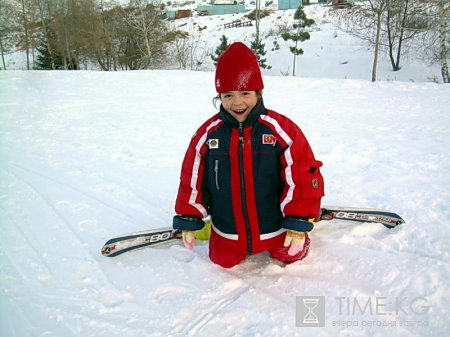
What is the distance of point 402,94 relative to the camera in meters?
6.77

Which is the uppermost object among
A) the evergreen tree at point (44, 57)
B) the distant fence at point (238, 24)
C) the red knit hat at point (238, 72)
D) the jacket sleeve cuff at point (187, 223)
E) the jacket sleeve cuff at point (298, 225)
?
the distant fence at point (238, 24)

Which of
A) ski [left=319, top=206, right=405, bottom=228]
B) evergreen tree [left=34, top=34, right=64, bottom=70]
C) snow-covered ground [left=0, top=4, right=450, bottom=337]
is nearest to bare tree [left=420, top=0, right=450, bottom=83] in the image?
snow-covered ground [left=0, top=4, right=450, bottom=337]

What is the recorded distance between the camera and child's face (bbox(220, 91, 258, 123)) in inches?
72.9

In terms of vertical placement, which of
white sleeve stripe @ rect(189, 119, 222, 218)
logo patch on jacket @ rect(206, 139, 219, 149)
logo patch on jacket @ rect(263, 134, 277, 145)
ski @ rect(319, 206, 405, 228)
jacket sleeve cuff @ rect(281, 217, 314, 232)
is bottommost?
ski @ rect(319, 206, 405, 228)

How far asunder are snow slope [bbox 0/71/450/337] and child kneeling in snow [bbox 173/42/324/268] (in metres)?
0.27

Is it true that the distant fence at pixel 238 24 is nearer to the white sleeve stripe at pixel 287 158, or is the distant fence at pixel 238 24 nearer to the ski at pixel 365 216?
the ski at pixel 365 216

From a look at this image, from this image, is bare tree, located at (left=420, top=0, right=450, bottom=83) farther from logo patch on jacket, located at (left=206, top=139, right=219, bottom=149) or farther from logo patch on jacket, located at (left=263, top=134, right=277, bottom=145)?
logo patch on jacket, located at (left=206, top=139, right=219, bottom=149)

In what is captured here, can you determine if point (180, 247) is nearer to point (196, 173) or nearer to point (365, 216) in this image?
point (196, 173)

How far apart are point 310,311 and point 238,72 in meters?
1.23

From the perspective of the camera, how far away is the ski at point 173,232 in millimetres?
2320

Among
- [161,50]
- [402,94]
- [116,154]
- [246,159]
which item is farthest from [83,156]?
[161,50]

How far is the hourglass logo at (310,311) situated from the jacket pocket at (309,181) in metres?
0.53

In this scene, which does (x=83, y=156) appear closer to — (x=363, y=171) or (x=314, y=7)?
(x=363, y=171)

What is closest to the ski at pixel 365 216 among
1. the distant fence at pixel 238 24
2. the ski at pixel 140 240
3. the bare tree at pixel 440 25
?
the ski at pixel 140 240
